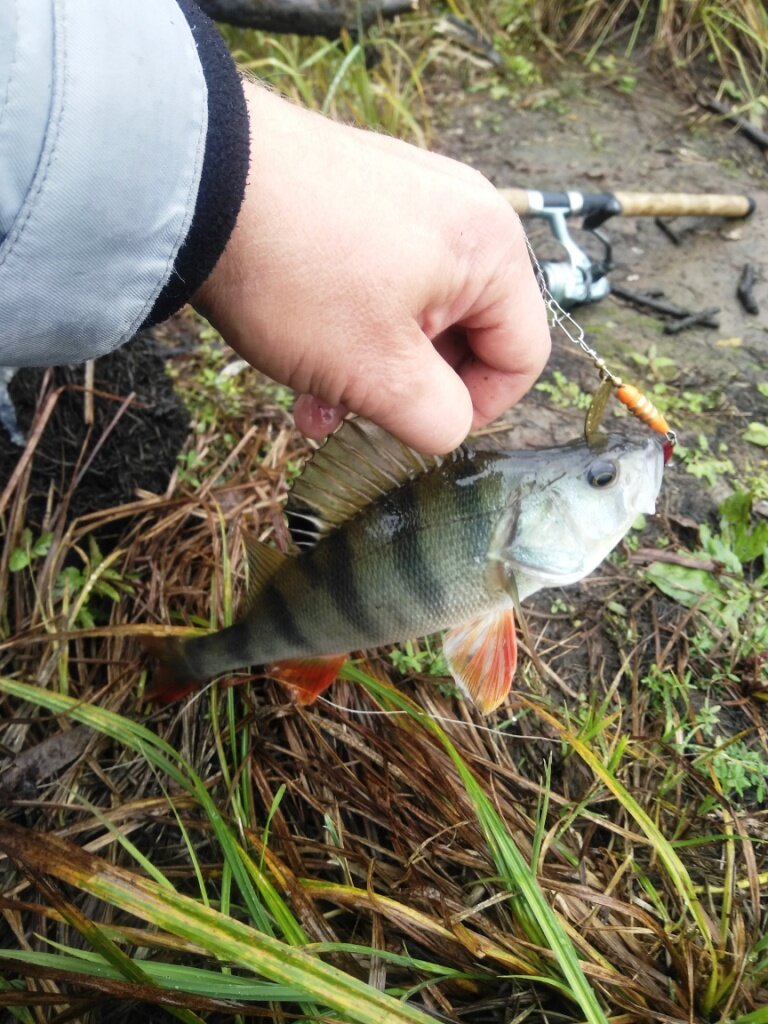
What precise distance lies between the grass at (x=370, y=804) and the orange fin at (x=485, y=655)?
294mm

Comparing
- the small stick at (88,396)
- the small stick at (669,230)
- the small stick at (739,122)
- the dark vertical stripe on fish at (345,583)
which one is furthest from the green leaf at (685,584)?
the small stick at (739,122)

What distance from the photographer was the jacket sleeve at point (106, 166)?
42.9 inches

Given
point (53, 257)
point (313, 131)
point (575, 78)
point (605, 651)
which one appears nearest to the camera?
point (53, 257)

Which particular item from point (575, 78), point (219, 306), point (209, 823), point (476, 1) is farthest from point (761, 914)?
point (476, 1)

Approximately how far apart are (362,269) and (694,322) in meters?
2.72

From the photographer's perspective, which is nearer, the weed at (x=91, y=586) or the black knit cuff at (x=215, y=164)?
the black knit cuff at (x=215, y=164)

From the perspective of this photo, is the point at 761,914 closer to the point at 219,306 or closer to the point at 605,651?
the point at 605,651

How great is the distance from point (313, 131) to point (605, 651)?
1.76 m

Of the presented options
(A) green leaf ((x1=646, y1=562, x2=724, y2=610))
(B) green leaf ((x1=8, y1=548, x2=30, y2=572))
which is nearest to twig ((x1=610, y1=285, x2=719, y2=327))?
(A) green leaf ((x1=646, y1=562, x2=724, y2=610))

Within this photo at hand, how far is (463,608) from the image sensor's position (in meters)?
1.68

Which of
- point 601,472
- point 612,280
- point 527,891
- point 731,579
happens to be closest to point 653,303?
point 612,280

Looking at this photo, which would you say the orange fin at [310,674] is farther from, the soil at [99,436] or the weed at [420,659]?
the soil at [99,436]

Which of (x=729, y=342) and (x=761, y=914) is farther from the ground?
(x=729, y=342)

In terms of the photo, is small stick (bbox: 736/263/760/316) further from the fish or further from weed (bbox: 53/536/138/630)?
weed (bbox: 53/536/138/630)
